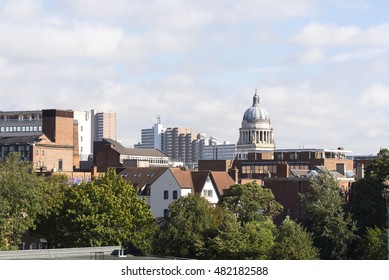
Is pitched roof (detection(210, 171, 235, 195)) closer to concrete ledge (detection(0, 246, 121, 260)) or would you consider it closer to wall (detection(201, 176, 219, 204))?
wall (detection(201, 176, 219, 204))

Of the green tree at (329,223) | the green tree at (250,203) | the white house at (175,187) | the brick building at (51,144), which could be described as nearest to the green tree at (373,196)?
the green tree at (329,223)

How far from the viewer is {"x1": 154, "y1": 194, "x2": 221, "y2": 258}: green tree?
79.5m

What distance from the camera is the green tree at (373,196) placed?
9162 cm

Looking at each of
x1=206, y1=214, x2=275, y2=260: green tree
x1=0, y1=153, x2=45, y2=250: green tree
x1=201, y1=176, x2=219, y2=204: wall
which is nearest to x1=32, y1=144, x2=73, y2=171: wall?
x1=201, y1=176, x2=219, y2=204: wall

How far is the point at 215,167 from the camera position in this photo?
171250 millimetres

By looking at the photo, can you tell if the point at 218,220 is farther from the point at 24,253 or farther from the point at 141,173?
the point at 141,173

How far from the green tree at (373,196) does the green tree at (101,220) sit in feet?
69.8

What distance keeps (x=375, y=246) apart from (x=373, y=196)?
17822 millimetres

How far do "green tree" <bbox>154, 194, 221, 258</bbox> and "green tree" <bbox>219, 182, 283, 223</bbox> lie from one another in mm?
11040

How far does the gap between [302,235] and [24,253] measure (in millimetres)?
28982

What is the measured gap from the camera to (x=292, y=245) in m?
76.5

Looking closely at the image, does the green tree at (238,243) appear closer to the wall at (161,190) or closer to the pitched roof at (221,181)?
the wall at (161,190)

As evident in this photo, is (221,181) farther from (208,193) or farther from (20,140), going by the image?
(20,140)
